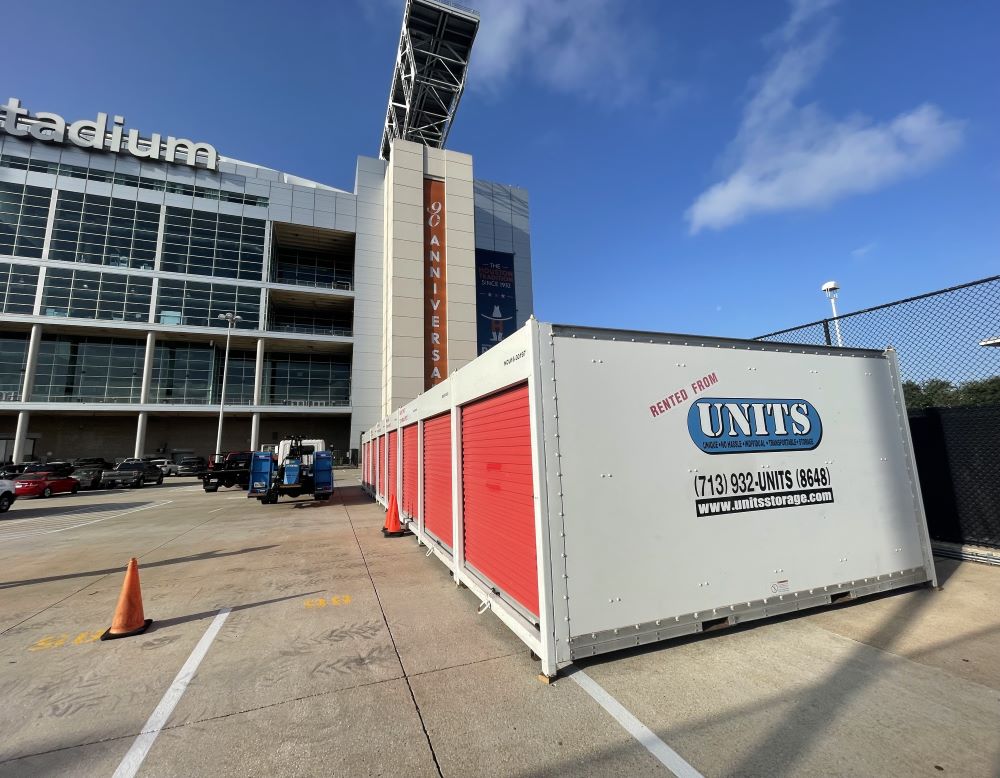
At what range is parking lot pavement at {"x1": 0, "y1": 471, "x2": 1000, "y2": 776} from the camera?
2.66 metres

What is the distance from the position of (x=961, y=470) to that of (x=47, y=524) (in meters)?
22.3

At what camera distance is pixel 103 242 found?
38.2 m

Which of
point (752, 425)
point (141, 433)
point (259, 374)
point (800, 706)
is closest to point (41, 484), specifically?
point (141, 433)

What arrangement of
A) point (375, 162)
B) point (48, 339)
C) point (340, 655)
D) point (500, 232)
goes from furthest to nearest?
point (500, 232), point (375, 162), point (48, 339), point (340, 655)

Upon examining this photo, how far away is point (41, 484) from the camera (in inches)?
875

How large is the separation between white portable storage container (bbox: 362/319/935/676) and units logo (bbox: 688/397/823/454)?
0.7 inches

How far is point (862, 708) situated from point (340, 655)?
13.5ft

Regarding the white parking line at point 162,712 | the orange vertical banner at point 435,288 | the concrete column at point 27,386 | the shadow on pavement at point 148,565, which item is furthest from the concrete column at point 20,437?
the white parking line at point 162,712

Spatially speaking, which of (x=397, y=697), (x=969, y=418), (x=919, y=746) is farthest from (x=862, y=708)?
(x=969, y=418)

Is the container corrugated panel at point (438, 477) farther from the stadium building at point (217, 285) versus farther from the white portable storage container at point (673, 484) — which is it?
the stadium building at point (217, 285)

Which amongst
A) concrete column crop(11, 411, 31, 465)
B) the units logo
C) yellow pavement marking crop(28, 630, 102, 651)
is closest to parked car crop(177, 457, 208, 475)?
concrete column crop(11, 411, 31, 465)

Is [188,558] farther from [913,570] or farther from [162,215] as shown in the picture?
[162,215]

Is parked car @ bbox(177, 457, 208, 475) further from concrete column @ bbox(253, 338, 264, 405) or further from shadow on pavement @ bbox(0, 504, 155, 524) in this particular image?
shadow on pavement @ bbox(0, 504, 155, 524)

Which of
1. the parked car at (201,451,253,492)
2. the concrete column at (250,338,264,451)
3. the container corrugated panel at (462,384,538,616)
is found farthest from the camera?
the concrete column at (250,338,264,451)
